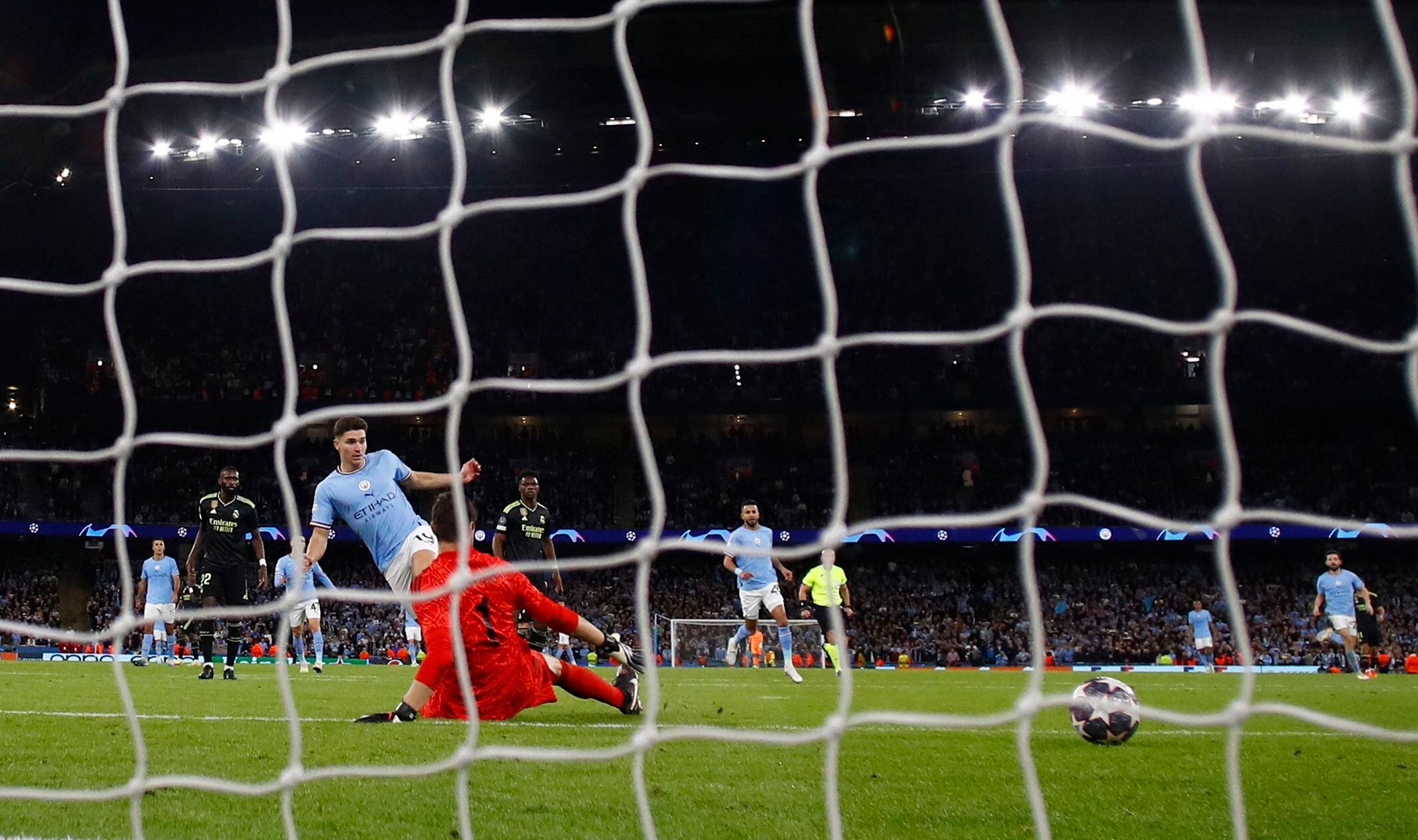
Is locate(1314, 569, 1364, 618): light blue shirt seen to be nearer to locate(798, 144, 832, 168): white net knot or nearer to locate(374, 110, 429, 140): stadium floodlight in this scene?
locate(798, 144, 832, 168): white net knot

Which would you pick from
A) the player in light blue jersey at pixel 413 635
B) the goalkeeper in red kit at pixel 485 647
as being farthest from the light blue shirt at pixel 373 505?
the player in light blue jersey at pixel 413 635

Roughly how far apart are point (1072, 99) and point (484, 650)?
19625mm

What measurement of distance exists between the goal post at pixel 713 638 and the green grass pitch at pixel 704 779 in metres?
11.3

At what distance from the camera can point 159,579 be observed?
14.4 metres

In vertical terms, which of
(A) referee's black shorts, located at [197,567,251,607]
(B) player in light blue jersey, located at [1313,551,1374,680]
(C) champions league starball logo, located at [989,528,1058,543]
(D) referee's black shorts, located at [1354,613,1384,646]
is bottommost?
(D) referee's black shorts, located at [1354,613,1384,646]

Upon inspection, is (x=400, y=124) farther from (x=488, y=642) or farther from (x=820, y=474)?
(x=488, y=642)

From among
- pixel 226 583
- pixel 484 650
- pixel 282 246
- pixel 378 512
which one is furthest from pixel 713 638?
pixel 282 246

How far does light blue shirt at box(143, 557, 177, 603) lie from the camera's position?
564 inches

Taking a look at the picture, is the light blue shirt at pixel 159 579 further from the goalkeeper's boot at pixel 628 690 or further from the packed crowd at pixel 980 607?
the packed crowd at pixel 980 607

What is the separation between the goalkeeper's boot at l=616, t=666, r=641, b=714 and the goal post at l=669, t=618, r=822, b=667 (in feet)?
39.6

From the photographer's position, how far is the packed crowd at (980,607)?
990 inches

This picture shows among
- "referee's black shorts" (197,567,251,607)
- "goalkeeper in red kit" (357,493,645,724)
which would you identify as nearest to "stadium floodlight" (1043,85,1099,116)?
"referee's black shorts" (197,567,251,607)

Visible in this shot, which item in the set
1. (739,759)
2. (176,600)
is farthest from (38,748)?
(176,600)

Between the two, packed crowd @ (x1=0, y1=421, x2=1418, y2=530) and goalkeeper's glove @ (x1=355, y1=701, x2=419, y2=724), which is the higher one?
packed crowd @ (x1=0, y1=421, x2=1418, y2=530)
